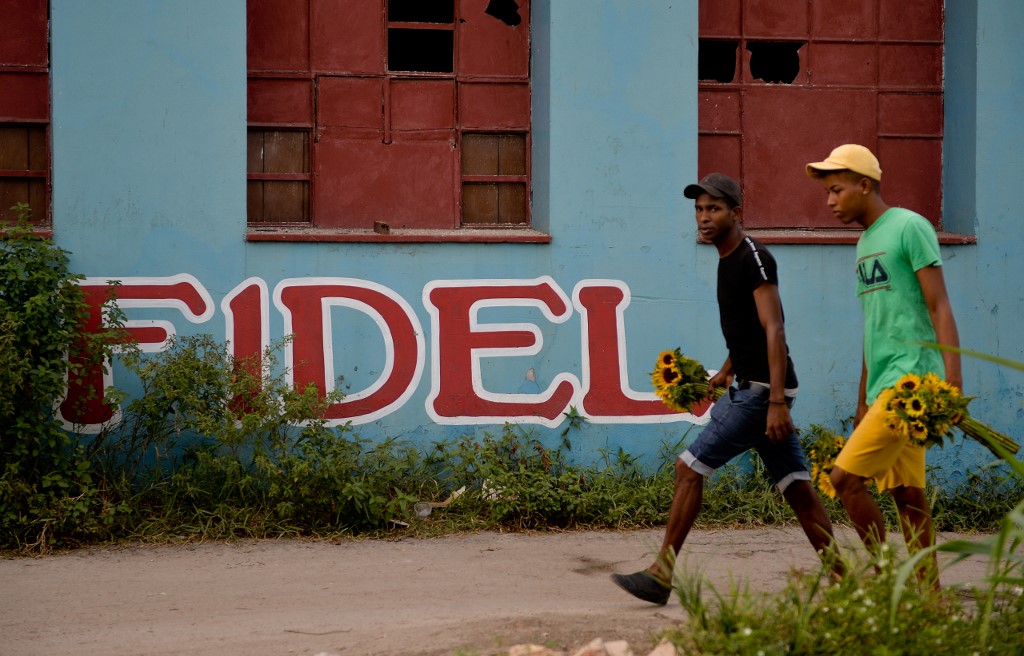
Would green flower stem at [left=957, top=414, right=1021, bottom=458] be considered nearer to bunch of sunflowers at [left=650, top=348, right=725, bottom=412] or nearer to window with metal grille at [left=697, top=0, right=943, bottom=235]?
bunch of sunflowers at [left=650, top=348, right=725, bottom=412]

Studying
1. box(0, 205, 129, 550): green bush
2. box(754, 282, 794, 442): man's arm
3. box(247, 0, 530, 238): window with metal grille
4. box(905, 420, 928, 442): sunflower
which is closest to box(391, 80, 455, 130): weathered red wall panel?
box(247, 0, 530, 238): window with metal grille

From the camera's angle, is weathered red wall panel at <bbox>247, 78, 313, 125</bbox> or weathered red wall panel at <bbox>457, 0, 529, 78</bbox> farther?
weathered red wall panel at <bbox>457, 0, 529, 78</bbox>

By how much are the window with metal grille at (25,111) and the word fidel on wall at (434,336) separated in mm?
772

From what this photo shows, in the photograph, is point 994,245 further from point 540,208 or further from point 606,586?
point 606,586

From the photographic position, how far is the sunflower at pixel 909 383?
159 inches

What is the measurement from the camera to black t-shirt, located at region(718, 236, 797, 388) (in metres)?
4.62

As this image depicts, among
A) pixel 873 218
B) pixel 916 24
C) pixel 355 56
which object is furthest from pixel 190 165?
pixel 916 24

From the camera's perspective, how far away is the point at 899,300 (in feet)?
14.1

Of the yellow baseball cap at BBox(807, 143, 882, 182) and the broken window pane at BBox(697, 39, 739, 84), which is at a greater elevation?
the broken window pane at BBox(697, 39, 739, 84)

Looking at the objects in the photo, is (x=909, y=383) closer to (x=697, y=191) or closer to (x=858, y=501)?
(x=858, y=501)

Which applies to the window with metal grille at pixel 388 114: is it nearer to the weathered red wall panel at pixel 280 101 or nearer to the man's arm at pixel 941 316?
the weathered red wall panel at pixel 280 101

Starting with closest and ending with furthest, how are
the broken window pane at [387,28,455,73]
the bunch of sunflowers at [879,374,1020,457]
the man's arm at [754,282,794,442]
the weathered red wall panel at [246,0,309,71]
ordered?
the bunch of sunflowers at [879,374,1020,457], the man's arm at [754,282,794,442], the weathered red wall panel at [246,0,309,71], the broken window pane at [387,28,455,73]

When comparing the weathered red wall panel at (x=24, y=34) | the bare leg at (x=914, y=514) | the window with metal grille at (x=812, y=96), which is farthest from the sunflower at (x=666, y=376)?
the weathered red wall panel at (x=24, y=34)

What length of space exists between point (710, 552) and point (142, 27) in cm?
426
